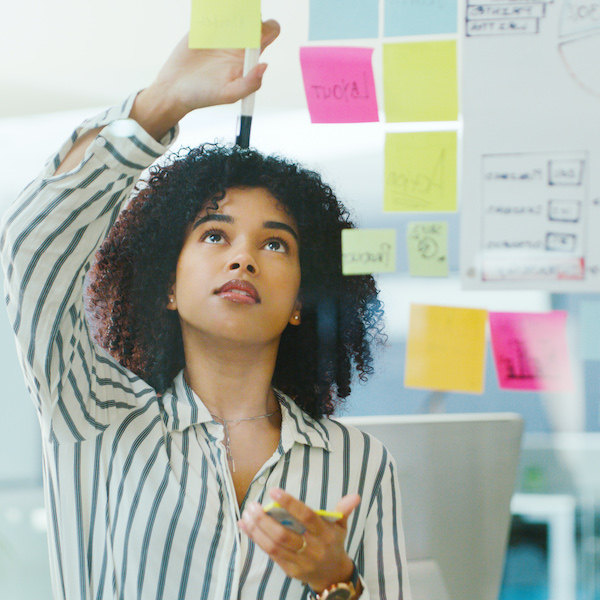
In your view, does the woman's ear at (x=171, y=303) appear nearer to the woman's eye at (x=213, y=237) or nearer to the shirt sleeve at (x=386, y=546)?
the woman's eye at (x=213, y=237)

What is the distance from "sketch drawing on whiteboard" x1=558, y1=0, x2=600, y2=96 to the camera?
39.2 inches

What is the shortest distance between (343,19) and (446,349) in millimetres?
528

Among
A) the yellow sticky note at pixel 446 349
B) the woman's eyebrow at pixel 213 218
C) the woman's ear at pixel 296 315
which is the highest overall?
the woman's eyebrow at pixel 213 218

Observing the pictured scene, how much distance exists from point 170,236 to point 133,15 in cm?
38

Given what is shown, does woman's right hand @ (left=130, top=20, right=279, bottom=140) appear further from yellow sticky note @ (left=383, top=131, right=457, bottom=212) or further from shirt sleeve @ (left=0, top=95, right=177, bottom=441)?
yellow sticky note @ (left=383, top=131, right=457, bottom=212)

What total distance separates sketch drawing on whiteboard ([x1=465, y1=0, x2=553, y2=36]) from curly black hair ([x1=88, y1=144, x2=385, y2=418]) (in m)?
0.33

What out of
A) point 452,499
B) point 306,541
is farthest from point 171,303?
point 452,499

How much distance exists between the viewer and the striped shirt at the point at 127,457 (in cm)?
94

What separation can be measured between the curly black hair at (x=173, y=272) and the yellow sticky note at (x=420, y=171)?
0.30 feet

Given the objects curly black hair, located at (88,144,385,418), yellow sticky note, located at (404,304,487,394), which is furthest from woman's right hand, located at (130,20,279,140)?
yellow sticky note, located at (404,304,487,394)

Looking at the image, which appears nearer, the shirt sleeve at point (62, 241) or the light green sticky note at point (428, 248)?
the shirt sleeve at point (62, 241)

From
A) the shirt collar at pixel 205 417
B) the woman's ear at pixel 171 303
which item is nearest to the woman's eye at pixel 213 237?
the woman's ear at pixel 171 303

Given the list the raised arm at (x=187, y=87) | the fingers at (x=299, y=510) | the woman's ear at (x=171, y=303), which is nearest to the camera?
the fingers at (x=299, y=510)

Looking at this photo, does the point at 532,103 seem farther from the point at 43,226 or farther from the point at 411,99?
the point at 43,226
